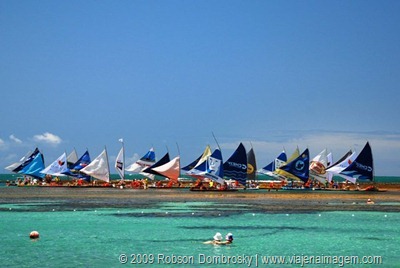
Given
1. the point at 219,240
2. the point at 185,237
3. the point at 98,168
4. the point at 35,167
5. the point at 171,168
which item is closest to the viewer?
the point at 219,240

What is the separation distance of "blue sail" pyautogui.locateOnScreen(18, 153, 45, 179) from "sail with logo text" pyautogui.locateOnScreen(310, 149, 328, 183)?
50701 mm

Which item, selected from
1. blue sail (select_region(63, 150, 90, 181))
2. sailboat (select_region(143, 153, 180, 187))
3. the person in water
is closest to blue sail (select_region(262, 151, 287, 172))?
sailboat (select_region(143, 153, 180, 187))

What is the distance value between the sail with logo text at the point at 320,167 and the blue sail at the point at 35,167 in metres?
50.7

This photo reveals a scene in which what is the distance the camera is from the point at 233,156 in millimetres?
96188

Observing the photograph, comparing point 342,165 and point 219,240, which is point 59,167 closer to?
point 342,165

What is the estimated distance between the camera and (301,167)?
107m

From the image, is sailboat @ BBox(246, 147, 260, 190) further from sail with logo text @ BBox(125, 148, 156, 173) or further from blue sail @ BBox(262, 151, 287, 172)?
sail with logo text @ BBox(125, 148, 156, 173)

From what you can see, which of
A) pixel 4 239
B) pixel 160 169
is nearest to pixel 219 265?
pixel 4 239

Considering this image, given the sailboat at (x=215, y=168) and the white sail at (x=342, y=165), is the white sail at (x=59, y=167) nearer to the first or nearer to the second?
the sailboat at (x=215, y=168)

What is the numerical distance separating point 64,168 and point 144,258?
95180mm

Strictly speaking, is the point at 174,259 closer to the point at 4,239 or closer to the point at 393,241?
the point at 4,239

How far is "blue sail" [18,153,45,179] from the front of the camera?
124 m

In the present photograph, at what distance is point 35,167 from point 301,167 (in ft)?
167

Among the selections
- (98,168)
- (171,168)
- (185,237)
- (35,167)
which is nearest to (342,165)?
(171,168)
